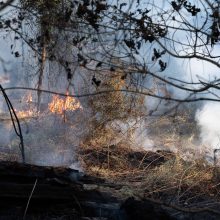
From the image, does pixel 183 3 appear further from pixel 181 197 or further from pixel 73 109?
pixel 73 109

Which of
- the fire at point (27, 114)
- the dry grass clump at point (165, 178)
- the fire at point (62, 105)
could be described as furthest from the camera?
the fire at point (27, 114)

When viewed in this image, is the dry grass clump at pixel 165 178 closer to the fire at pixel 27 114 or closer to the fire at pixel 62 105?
the fire at pixel 62 105

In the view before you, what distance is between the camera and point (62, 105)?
1418 centimetres

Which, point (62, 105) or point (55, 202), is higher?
point (62, 105)

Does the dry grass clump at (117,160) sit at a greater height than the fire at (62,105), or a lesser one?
lesser

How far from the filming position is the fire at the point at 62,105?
13878 millimetres

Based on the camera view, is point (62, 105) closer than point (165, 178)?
No

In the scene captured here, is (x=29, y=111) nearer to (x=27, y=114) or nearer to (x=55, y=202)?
(x=27, y=114)

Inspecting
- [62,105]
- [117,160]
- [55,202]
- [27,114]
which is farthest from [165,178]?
[27,114]

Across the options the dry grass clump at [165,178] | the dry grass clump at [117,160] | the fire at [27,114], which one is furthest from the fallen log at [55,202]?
the fire at [27,114]

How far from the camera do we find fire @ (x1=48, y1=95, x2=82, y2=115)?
1388 cm

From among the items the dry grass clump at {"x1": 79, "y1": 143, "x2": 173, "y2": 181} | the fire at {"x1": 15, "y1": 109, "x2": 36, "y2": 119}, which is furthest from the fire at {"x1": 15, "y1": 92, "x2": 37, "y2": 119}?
the dry grass clump at {"x1": 79, "y1": 143, "x2": 173, "y2": 181}

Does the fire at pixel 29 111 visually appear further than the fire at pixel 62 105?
Yes

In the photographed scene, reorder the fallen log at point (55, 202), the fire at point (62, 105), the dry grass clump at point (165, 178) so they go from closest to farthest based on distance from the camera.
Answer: the fallen log at point (55, 202) < the dry grass clump at point (165, 178) < the fire at point (62, 105)
